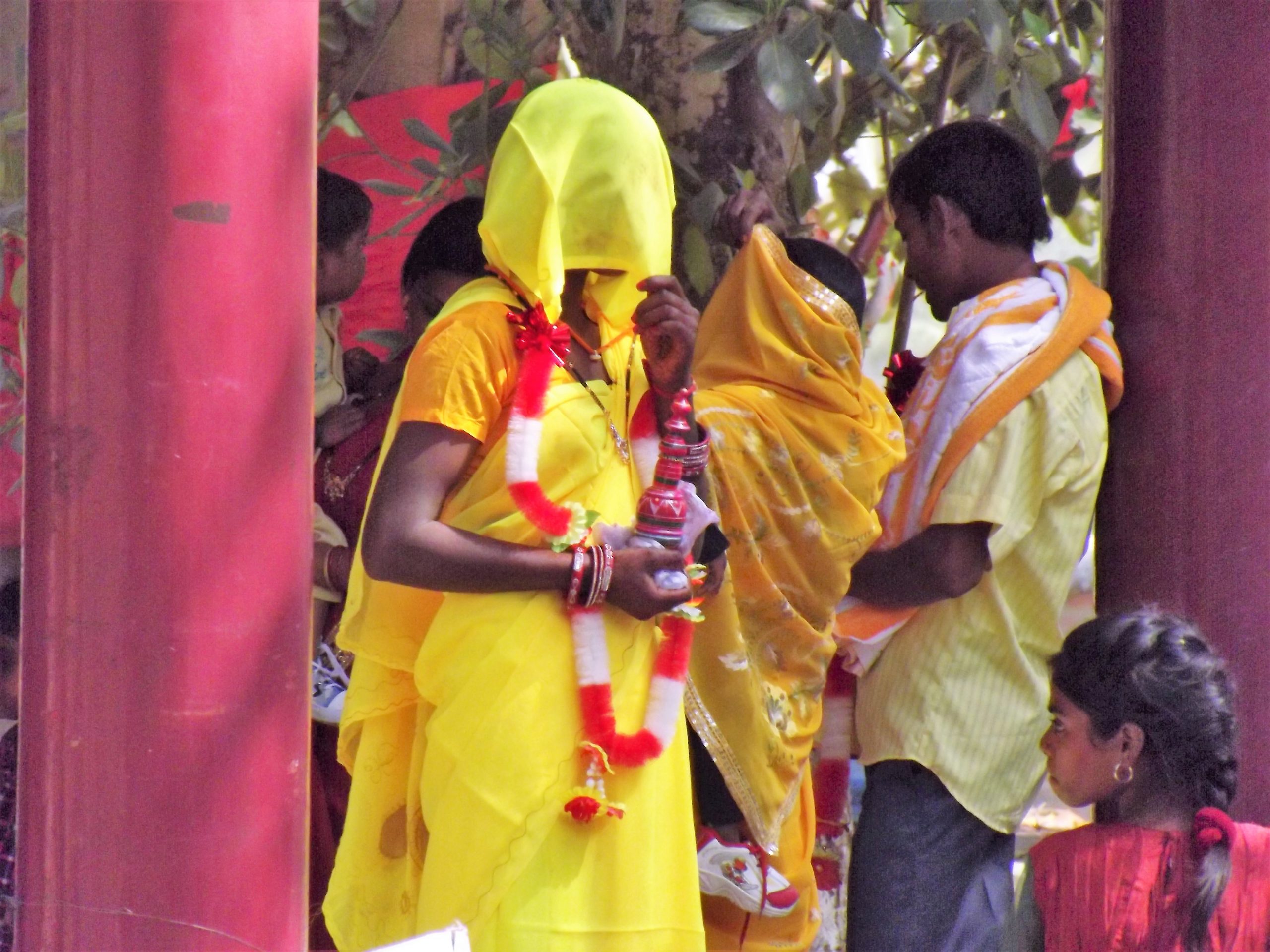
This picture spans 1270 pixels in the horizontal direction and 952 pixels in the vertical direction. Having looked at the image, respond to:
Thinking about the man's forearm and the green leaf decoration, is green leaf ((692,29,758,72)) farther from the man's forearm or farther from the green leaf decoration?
the green leaf decoration

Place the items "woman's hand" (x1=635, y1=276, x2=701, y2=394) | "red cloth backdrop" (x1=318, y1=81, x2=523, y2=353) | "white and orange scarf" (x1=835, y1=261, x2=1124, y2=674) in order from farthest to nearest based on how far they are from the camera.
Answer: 1. "red cloth backdrop" (x1=318, y1=81, x2=523, y2=353)
2. "white and orange scarf" (x1=835, y1=261, x2=1124, y2=674)
3. "woman's hand" (x1=635, y1=276, x2=701, y2=394)

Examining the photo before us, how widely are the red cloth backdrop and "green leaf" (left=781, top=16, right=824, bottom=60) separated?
1.42m

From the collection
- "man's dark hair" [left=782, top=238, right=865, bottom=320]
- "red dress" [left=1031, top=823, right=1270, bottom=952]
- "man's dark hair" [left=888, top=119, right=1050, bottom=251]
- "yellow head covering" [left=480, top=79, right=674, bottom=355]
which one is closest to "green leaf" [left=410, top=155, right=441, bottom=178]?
"man's dark hair" [left=782, top=238, right=865, bottom=320]

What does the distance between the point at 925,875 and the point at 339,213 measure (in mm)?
1822

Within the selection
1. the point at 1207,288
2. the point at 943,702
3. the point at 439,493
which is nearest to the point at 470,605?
the point at 439,493

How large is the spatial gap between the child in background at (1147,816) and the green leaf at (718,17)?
128 centimetres

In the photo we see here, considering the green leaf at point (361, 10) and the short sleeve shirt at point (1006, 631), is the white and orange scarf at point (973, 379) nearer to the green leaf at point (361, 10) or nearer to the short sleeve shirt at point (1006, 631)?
the short sleeve shirt at point (1006, 631)

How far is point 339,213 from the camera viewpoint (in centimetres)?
355

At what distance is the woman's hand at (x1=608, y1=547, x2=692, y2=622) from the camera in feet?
7.53

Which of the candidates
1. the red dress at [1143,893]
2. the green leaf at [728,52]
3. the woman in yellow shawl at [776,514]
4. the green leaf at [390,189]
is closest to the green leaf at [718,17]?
the green leaf at [728,52]

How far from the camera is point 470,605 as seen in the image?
230 centimetres

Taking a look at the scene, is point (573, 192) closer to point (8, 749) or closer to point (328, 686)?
point (328, 686)

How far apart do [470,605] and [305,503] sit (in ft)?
0.88

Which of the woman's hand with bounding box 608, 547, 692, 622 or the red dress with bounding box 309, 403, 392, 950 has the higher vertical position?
the woman's hand with bounding box 608, 547, 692, 622
